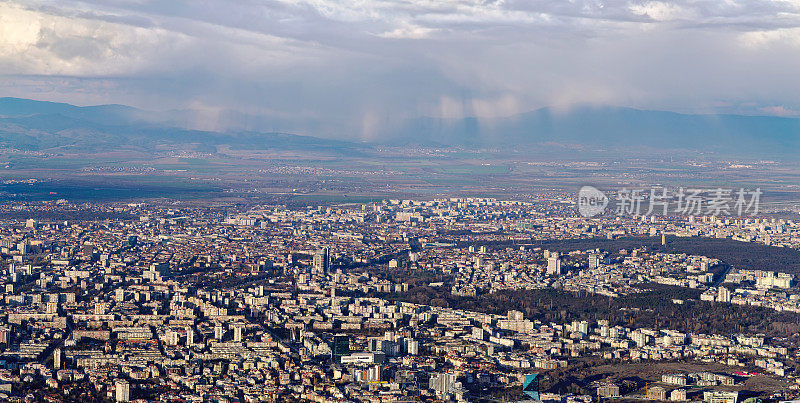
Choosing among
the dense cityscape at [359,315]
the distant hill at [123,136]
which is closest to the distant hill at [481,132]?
the distant hill at [123,136]

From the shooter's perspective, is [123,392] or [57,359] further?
[57,359]

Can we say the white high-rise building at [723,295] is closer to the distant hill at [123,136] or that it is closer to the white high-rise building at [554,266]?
the white high-rise building at [554,266]

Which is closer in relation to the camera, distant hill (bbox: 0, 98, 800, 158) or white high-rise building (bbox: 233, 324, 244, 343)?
white high-rise building (bbox: 233, 324, 244, 343)

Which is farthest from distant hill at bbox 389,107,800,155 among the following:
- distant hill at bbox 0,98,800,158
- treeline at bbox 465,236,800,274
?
treeline at bbox 465,236,800,274

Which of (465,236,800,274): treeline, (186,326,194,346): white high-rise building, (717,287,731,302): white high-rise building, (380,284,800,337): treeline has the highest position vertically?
(465,236,800,274): treeline

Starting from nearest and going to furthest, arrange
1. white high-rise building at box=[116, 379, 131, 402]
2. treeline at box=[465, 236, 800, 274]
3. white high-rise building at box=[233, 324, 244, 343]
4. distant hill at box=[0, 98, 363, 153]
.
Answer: white high-rise building at box=[116, 379, 131, 402], white high-rise building at box=[233, 324, 244, 343], treeline at box=[465, 236, 800, 274], distant hill at box=[0, 98, 363, 153]

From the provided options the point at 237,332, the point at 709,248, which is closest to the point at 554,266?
the point at 709,248

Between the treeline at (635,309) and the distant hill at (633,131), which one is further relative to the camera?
the distant hill at (633,131)

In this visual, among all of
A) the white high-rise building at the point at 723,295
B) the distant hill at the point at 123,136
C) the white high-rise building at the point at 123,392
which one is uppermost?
the distant hill at the point at 123,136

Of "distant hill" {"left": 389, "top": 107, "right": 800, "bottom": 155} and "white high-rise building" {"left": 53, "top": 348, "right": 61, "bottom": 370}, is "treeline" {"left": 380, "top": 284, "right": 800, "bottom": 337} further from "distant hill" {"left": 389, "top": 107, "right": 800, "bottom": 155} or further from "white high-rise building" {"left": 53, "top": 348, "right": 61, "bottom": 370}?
"distant hill" {"left": 389, "top": 107, "right": 800, "bottom": 155}

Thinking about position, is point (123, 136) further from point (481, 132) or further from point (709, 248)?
point (709, 248)

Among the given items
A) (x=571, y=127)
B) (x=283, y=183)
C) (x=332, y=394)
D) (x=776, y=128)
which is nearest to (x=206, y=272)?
(x=332, y=394)
